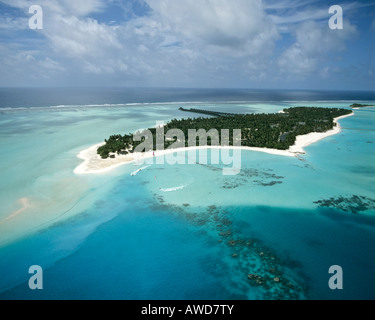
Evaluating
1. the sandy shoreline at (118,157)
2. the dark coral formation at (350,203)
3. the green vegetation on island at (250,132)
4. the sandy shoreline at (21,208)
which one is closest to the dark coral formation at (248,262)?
the dark coral formation at (350,203)

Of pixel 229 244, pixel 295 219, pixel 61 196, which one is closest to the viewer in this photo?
pixel 229 244

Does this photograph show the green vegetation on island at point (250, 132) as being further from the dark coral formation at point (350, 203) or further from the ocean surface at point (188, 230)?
the dark coral formation at point (350, 203)

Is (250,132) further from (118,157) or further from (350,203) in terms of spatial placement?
(350,203)

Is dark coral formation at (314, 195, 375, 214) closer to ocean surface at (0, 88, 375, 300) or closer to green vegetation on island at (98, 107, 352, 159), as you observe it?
ocean surface at (0, 88, 375, 300)

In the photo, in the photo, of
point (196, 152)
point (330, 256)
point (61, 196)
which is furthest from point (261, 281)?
point (196, 152)

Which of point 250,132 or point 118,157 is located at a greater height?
point 250,132

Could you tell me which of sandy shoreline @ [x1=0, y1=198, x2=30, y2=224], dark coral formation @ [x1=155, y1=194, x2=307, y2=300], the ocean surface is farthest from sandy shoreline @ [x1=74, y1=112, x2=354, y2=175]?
dark coral formation @ [x1=155, y1=194, x2=307, y2=300]

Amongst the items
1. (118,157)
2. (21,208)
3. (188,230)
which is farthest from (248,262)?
(118,157)
